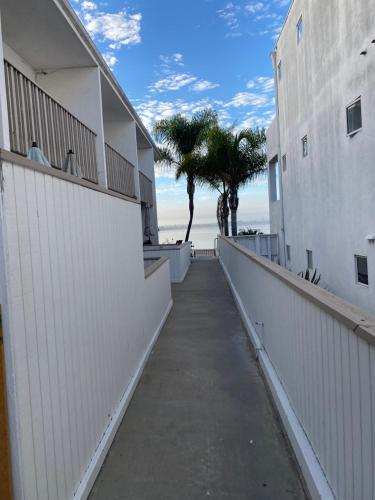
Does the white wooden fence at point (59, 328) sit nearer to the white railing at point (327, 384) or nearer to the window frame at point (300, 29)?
the white railing at point (327, 384)

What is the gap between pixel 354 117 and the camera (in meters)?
7.56

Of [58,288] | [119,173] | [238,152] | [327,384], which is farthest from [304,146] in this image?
[58,288]

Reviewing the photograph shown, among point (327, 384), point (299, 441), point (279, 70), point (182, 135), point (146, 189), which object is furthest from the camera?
point (182, 135)

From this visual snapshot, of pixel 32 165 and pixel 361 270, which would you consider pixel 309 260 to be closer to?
pixel 361 270

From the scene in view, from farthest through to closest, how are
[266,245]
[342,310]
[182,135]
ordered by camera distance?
[182,135]
[266,245]
[342,310]

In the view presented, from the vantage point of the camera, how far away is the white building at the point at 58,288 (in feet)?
6.23

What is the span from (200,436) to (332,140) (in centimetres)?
743

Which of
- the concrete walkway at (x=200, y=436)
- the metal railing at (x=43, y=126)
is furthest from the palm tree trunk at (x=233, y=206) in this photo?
the concrete walkway at (x=200, y=436)

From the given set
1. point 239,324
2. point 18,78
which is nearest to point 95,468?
point 18,78

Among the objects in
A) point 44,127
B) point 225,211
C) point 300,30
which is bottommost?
point 225,211

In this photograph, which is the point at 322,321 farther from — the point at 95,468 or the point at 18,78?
the point at 18,78

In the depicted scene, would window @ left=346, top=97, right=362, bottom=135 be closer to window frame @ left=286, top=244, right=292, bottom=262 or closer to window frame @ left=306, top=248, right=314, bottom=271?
window frame @ left=306, top=248, right=314, bottom=271

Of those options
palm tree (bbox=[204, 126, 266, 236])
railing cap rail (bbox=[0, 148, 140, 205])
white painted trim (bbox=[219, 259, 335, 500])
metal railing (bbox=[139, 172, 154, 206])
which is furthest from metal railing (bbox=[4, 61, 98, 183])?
palm tree (bbox=[204, 126, 266, 236])

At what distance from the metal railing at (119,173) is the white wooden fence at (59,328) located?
503cm
